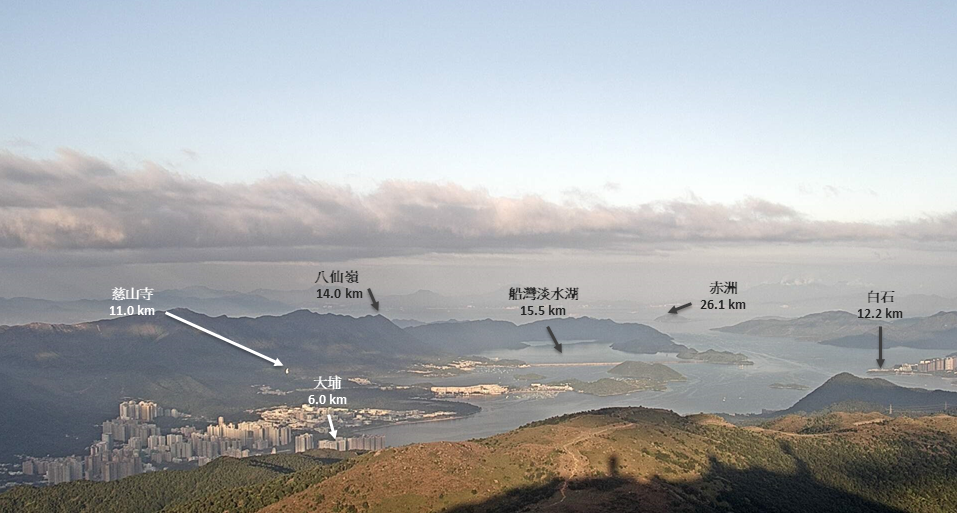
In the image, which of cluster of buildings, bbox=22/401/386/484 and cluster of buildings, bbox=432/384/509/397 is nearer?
cluster of buildings, bbox=22/401/386/484

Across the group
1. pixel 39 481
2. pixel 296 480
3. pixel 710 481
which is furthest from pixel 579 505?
pixel 39 481

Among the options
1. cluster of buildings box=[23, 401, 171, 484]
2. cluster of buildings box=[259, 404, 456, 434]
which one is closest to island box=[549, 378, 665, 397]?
cluster of buildings box=[259, 404, 456, 434]

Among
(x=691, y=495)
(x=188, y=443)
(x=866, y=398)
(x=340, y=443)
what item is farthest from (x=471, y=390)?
(x=691, y=495)

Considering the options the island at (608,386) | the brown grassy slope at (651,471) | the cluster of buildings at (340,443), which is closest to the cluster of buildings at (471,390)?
the island at (608,386)

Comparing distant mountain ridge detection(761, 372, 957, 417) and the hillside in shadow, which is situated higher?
the hillside in shadow

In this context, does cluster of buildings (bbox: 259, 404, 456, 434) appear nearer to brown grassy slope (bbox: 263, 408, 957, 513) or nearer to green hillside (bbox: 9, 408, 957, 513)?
green hillside (bbox: 9, 408, 957, 513)

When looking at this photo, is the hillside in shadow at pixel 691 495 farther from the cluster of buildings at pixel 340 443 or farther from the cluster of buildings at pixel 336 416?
the cluster of buildings at pixel 336 416

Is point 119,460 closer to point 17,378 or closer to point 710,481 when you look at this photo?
point 17,378

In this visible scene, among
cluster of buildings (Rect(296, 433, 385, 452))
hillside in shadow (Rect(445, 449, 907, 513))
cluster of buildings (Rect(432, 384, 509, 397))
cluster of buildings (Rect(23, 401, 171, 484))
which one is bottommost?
cluster of buildings (Rect(432, 384, 509, 397))

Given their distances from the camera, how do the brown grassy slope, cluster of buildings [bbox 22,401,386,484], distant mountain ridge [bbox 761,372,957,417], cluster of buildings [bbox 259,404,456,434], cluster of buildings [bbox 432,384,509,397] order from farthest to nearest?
cluster of buildings [bbox 432,384,509,397]
cluster of buildings [bbox 259,404,456,434]
distant mountain ridge [bbox 761,372,957,417]
cluster of buildings [bbox 22,401,386,484]
the brown grassy slope
